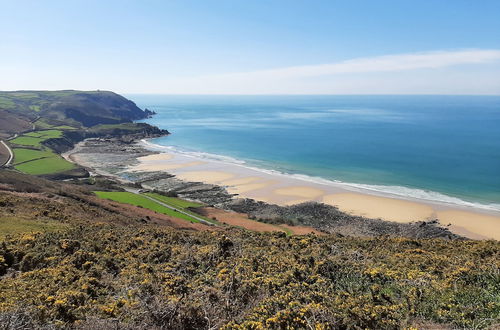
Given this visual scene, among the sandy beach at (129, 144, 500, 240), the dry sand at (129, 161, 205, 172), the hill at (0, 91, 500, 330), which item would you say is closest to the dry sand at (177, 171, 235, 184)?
the sandy beach at (129, 144, 500, 240)

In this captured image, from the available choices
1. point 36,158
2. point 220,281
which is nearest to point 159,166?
point 36,158

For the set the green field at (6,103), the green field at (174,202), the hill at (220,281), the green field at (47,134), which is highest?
the green field at (6,103)

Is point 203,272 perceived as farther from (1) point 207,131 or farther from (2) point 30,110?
(2) point 30,110

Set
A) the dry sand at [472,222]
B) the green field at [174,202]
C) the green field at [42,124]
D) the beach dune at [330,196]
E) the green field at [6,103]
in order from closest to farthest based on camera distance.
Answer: the dry sand at [472,222] → the beach dune at [330,196] → the green field at [174,202] → the green field at [42,124] → the green field at [6,103]

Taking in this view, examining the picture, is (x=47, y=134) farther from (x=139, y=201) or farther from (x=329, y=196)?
(x=329, y=196)

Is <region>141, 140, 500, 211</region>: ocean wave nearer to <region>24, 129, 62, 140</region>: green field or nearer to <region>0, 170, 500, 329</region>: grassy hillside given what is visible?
<region>0, 170, 500, 329</region>: grassy hillside

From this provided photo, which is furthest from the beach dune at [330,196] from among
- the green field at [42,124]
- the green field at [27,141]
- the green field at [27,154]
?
the green field at [42,124]

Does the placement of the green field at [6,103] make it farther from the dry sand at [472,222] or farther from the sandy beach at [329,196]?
the dry sand at [472,222]
